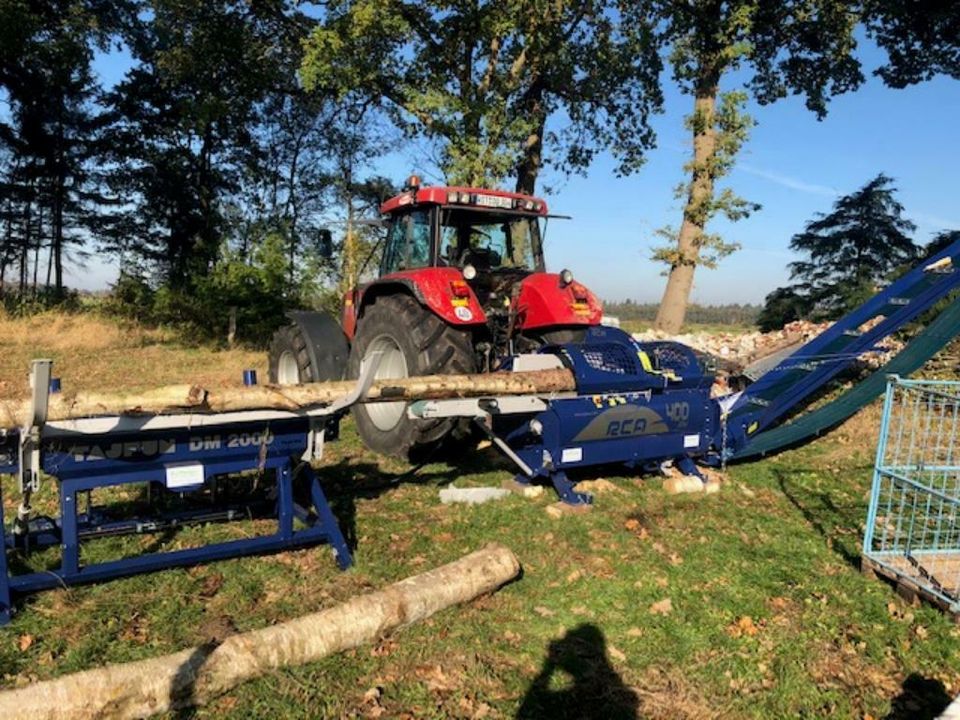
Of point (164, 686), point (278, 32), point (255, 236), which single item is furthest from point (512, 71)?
point (164, 686)

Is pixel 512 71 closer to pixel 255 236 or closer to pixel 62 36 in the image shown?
pixel 255 236

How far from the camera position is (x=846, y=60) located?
1602 centimetres

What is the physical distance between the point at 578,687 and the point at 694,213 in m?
13.0

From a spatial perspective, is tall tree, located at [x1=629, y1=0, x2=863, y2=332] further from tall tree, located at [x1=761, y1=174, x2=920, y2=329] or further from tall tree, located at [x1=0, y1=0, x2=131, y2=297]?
tall tree, located at [x1=0, y1=0, x2=131, y2=297]

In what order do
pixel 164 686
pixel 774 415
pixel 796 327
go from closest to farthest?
1. pixel 164 686
2. pixel 774 415
3. pixel 796 327

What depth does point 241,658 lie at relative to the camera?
9.91ft

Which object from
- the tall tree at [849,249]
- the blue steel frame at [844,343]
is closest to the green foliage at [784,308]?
the tall tree at [849,249]

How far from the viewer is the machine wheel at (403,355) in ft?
18.0

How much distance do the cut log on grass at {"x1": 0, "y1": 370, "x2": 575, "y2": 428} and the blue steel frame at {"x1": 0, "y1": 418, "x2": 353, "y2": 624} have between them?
0.17 meters

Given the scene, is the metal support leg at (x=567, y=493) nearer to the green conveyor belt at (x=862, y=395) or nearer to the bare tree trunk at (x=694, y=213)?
the green conveyor belt at (x=862, y=395)

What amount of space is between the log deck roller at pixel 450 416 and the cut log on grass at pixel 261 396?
0.16ft

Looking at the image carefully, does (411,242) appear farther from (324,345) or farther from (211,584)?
(211,584)

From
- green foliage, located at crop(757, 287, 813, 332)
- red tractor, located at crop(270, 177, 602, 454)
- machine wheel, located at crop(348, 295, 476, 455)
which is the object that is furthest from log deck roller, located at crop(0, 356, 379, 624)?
green foliage, located at crop(757, 287, 813, 332)

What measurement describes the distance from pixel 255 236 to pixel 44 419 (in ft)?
57.1
